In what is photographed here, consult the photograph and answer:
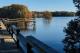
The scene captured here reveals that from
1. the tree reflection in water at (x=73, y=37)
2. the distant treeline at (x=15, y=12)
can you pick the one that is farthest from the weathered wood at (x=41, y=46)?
the distant treeline at (x=15, y=12)

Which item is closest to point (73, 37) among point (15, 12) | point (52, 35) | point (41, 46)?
point (41, 46)

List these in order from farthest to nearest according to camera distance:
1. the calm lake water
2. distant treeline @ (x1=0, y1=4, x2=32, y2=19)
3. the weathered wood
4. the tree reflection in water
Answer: distant treeline @ (x1=0, y1=4, x2=32, y2=19), the calm lake water, the tree reflection in water, the weathered wood

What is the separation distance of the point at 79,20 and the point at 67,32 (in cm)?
57

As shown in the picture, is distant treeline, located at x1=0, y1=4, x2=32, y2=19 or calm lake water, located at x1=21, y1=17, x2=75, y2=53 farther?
distant treeline, located at x1=0, y1=4, x2=32, y2=19

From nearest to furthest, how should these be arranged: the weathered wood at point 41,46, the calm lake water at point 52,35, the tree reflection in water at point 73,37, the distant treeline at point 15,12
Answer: the weathered wood at point 41,46 < the tree reflection in water at point 73,37 < the calm lake water at point 52,35 < the distant treeline at point 15,12

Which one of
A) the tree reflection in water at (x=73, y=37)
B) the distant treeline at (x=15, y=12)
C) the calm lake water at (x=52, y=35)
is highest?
the tree reflection in water at (x=73, y=37)

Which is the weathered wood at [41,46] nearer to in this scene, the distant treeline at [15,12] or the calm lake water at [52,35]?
the calm lake water at [52,35]

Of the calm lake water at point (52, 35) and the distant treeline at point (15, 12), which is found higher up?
the calm lake water at point (52, 35)

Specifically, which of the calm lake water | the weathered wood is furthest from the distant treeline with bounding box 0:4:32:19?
the weathered wood

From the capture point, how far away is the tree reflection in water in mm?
6762

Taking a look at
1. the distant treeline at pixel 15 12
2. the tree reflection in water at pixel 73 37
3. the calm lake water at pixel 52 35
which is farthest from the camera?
the distant treeline at pixel 15 12

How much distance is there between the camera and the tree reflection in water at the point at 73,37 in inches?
266

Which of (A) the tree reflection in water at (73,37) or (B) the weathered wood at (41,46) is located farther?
(A) the tree reflection in water at (73,37)

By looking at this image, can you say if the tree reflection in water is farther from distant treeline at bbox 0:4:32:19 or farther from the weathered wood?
distant treeline at bbox 0:4:32:19
